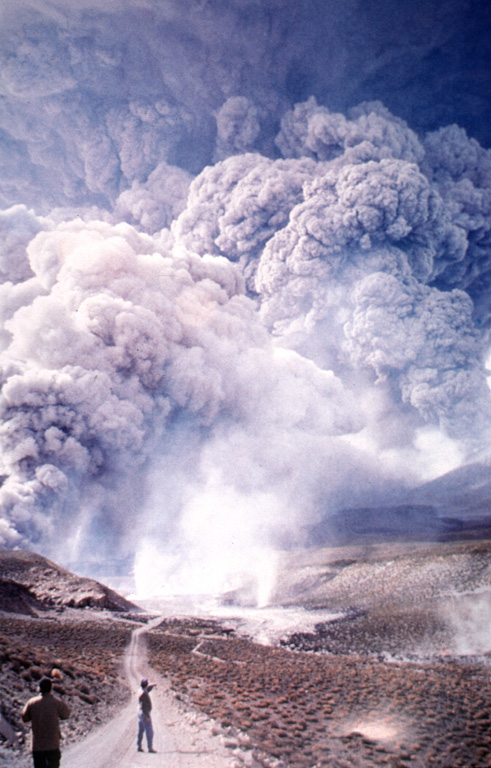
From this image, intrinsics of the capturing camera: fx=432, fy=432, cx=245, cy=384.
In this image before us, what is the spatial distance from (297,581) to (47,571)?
2026 centimetres

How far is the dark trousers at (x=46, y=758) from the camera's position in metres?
5.40

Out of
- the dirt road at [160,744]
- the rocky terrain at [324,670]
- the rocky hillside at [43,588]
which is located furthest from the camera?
the rocky hillside at [43,588]

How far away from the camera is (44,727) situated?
5.39m

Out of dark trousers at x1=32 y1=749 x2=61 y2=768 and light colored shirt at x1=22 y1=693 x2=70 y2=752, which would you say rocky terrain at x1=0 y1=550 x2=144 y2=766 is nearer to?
light colored shirt at x1=22 y1=693 x2=70 y2=752

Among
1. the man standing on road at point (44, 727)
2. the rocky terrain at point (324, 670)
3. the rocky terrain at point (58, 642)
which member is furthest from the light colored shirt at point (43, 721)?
the rocky terrain at point (324, 670)

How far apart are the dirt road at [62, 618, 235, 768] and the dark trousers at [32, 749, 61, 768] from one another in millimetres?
2735

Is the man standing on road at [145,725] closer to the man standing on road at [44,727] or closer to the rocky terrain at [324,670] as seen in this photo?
the rocky terrain at [324,670]

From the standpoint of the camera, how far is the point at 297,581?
37500 millimetres

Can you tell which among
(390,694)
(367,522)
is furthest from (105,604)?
(367,522)

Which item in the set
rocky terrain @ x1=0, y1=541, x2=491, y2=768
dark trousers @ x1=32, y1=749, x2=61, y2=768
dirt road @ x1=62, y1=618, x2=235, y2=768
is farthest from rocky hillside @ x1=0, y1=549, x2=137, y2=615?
dark trousers @ x1=32, y1=749, x2=61, y2=768

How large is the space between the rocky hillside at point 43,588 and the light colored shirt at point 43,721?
2075 cm

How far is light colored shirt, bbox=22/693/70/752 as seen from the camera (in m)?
5.38

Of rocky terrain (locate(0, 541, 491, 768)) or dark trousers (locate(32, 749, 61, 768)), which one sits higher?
dark trousers (locate(32, 749, 61, 768))

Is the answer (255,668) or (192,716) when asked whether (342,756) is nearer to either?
(192,716)
